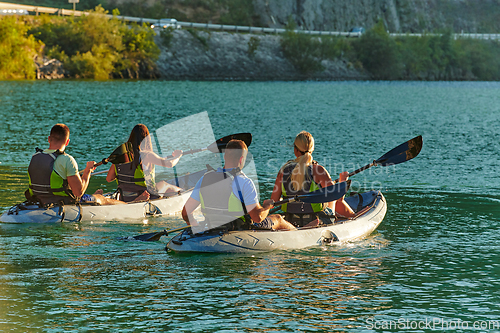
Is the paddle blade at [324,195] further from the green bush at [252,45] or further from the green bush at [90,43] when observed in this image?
the green bush at [252,45]

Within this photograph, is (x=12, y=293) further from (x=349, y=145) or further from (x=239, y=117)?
(x=239, y=117)

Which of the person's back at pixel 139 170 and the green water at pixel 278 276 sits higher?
the person's back at pixel 139 170

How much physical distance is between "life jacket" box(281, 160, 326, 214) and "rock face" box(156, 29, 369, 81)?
8766cm

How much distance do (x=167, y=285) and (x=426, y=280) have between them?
3878 mm

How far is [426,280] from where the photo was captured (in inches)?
364

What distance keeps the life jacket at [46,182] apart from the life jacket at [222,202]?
328cm

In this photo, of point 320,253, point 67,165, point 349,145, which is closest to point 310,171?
point 320,253

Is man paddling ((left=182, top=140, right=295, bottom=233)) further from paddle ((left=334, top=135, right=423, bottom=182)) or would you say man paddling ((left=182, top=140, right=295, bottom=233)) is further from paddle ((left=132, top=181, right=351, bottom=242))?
paddle ((left=334, top=135, right=423, bottom=182))

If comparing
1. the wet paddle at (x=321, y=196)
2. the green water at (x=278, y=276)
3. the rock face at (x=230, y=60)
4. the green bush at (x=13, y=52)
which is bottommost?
the green water at (x=278, y=276)

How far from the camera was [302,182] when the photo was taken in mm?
10148

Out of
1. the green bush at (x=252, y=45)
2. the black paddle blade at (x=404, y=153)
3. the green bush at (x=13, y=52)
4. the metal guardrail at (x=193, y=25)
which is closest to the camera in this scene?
the black paddle blade at (x=404, y=153)

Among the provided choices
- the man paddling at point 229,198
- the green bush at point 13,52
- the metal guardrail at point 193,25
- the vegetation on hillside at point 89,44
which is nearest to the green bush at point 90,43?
the vegetation on hillside at point 89,44

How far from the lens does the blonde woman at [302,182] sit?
9758 mm

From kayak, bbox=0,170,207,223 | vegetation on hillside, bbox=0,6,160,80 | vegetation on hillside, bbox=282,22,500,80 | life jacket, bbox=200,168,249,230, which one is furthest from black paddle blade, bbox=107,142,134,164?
vegetation on hillside, bbox=282,22,500,80
